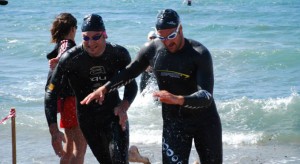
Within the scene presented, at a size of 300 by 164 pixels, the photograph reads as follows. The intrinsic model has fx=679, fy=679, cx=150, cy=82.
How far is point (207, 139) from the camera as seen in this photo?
222 inches

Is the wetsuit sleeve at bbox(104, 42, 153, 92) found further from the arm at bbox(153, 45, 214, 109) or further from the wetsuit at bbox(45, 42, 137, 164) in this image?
the arm at bbox(153, 45, 214, 109)

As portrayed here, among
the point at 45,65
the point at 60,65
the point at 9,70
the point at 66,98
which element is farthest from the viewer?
the point at 45,65

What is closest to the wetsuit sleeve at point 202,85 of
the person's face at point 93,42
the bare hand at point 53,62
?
the person's face at point 93,42

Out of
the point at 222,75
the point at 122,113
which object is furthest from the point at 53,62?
the point at 222,75

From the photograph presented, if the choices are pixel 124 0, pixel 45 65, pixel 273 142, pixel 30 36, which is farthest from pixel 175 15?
pixel 124 0

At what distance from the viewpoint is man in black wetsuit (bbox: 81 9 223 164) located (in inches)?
215

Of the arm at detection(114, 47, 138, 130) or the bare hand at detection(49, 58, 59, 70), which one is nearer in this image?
the arm at detection(114, 47, 138, 130)

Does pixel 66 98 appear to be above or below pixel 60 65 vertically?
below

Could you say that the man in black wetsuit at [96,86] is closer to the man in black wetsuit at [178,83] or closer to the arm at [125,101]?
the arm at [125,101]

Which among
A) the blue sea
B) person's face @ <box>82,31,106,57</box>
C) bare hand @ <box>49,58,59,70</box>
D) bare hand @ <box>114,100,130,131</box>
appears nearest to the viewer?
bare hand @ <box>114,100,130,131</box>

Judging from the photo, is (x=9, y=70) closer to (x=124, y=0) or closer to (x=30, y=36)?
(x=30, y=36)

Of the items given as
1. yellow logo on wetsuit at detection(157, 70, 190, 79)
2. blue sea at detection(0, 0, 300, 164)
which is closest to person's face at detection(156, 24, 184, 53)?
yellow logo on wetsuit at detection(157, 70, 190, 79)

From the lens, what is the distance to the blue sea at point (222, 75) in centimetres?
1088

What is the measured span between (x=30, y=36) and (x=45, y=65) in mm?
7545
